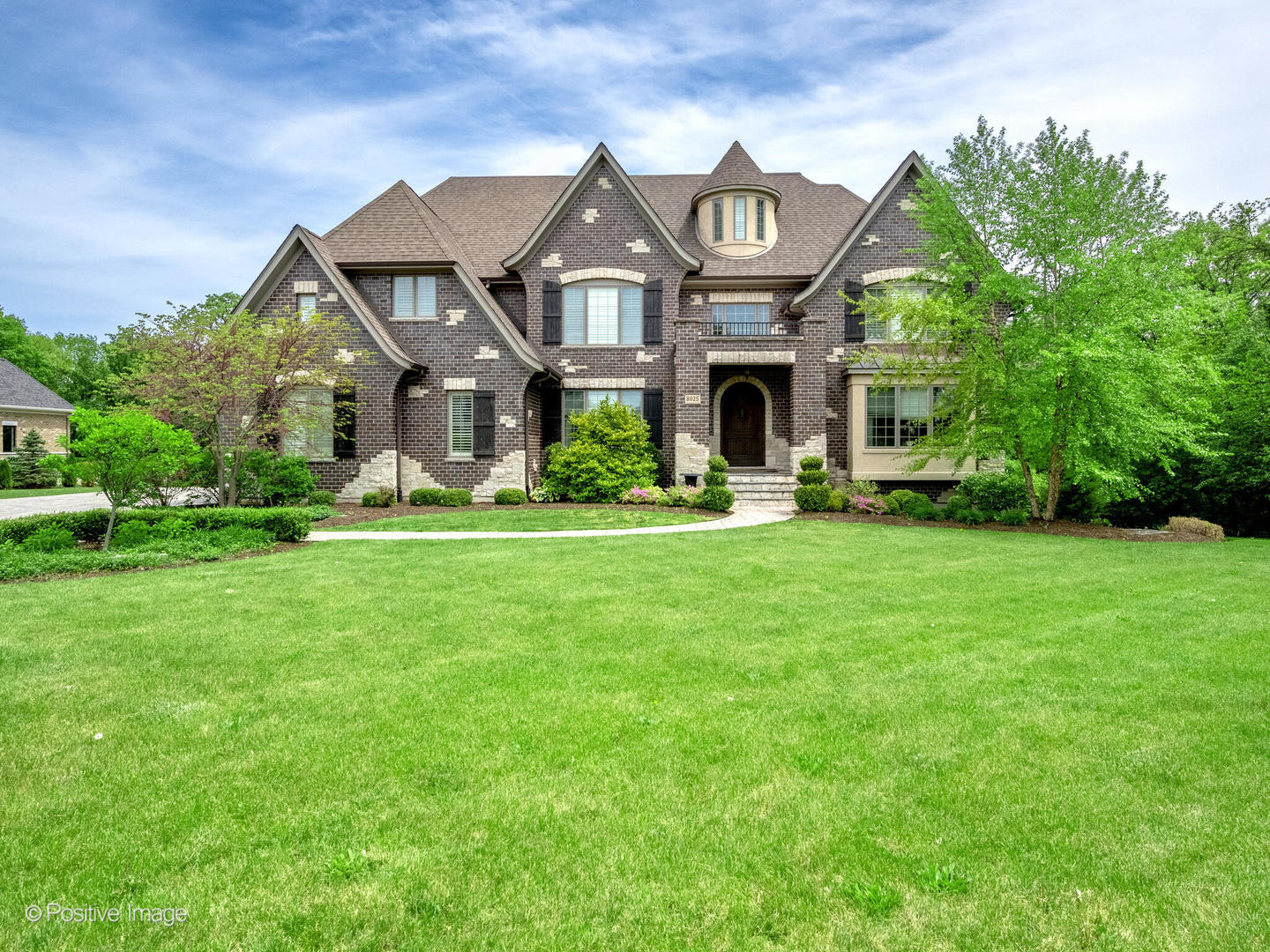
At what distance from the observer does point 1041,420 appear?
47.1 feet

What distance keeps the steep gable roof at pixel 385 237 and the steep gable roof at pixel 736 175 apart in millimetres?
9865

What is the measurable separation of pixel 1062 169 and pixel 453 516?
16.7 meters

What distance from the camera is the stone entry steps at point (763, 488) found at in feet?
65.0

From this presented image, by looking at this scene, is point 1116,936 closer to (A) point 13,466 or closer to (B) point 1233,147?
(B) point 1233,147

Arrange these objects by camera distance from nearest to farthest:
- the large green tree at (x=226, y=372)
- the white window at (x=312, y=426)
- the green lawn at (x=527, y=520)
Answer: the green lawn at (x=527, y=520) → the large green tree at (x=226, y=372) → the white window at (x=312, y=426)

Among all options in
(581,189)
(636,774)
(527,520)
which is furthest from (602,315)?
(636,774)

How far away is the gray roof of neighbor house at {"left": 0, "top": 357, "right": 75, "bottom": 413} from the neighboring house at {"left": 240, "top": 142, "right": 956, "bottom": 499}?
84.0ft

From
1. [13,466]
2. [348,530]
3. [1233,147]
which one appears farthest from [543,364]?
[13,466]

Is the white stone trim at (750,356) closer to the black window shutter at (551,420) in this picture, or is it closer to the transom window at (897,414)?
the transom window at (897,414)

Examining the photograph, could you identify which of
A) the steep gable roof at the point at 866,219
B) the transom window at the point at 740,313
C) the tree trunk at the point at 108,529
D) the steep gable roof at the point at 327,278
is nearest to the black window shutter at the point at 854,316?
the steep gable roof at the point at 866,219

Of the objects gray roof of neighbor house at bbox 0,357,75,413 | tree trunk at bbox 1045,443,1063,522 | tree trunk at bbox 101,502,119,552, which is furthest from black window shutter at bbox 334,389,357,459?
gray roof of neighbor house at bbox 0,357,75,413

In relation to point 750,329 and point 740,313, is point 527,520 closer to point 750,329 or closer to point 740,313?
point 750,329

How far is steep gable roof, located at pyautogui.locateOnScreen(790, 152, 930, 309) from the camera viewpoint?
20.4m

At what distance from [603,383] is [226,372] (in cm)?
1072
